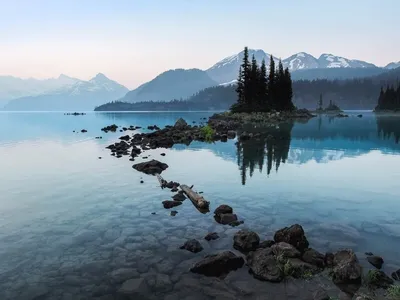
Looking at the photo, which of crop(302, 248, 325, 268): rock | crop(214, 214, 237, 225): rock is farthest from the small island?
crop(302, 248, 325, 268): rock

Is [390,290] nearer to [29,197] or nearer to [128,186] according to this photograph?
[128,186]

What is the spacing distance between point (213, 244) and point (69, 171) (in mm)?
23711

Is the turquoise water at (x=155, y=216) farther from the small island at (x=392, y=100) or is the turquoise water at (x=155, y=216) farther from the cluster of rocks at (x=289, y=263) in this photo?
the small island at (x=392, y=100)

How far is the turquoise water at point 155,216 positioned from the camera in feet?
39.7

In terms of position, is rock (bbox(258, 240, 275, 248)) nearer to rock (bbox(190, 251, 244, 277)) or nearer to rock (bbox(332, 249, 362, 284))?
rock (bbox(190, 251, 244, 277))

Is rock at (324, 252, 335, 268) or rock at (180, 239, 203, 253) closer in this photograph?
rock at (324, 252, 335, 268)

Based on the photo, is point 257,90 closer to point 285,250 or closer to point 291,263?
point 285,250

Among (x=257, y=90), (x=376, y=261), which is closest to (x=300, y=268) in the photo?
(x=376, y=261)

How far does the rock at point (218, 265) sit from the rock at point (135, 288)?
1.97m

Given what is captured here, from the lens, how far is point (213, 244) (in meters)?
14.5

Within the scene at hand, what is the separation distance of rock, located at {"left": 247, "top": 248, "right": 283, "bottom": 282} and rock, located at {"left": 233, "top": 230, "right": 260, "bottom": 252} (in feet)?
2.53

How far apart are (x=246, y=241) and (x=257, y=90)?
10874 centimetres

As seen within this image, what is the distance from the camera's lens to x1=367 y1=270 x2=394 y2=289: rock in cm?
1095

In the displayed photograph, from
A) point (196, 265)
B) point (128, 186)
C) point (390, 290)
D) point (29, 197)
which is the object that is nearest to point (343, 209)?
point (390, 290)
